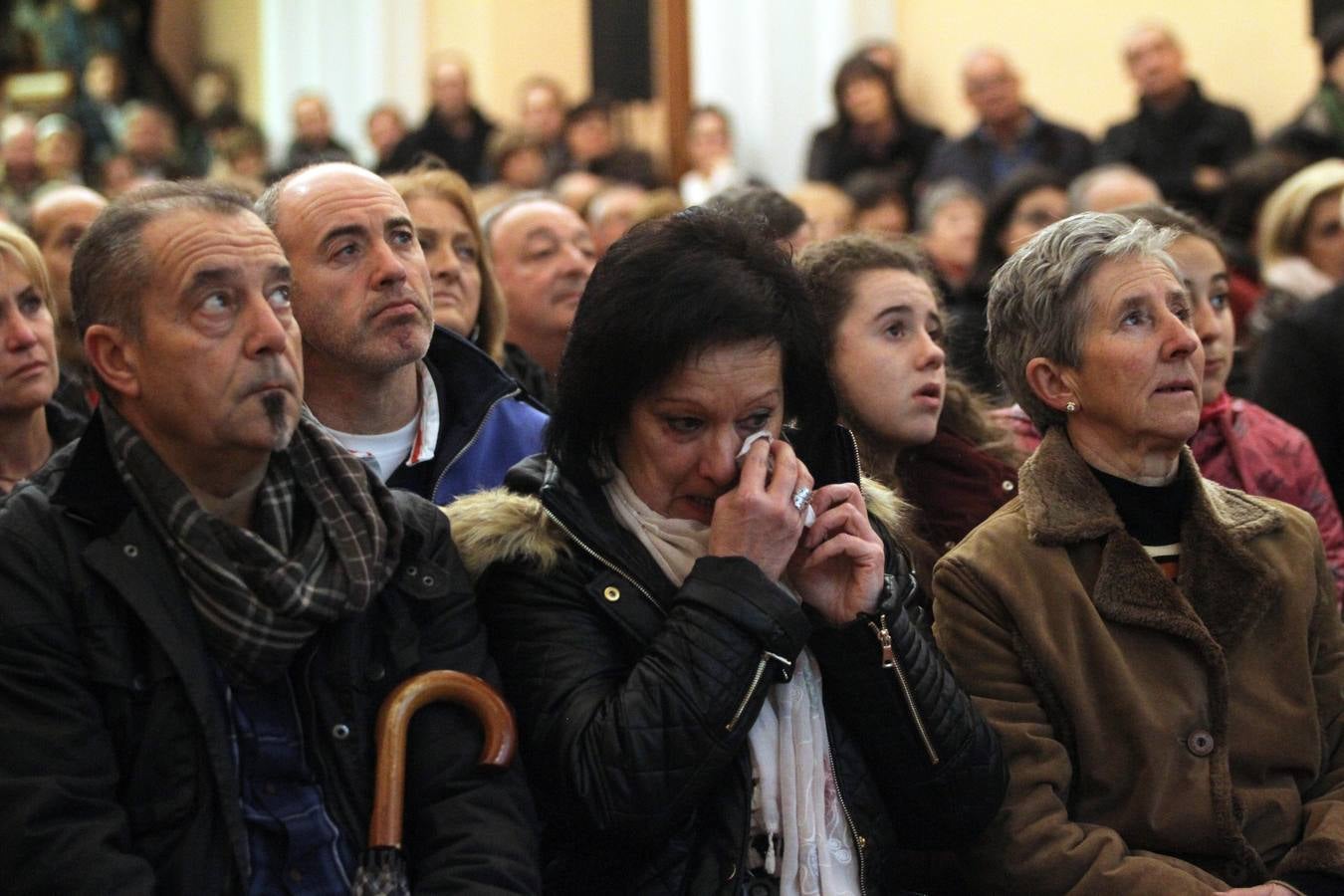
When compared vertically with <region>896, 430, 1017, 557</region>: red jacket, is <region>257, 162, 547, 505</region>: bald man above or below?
above

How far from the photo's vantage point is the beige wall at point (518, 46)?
573 inches

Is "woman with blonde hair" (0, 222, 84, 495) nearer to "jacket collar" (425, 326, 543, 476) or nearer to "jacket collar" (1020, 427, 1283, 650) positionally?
"jacket collar" (425, 326, 543, 476)

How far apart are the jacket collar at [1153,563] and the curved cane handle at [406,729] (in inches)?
37.5

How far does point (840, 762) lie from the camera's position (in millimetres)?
2807

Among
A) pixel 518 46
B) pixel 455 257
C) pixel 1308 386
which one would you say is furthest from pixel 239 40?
pixel 1308 386

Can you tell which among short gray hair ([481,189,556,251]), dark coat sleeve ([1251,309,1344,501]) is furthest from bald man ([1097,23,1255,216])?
short gray hair ([481,189,556,251])

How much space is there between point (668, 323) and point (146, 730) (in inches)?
36.1

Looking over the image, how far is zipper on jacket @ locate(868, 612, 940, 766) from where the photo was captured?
9.01 feet

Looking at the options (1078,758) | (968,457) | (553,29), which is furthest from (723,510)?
(553,29)

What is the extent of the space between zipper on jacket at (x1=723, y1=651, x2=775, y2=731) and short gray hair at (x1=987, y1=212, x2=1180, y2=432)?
2.79 ft

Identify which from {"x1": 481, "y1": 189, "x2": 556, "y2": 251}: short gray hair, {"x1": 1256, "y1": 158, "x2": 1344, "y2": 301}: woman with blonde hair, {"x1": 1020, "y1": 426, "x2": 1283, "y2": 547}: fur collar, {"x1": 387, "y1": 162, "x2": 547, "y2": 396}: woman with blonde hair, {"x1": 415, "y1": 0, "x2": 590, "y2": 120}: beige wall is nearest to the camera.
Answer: {"x1": 1020, "y1": 426, "x2": 1283, "y2": 547}: fur collar

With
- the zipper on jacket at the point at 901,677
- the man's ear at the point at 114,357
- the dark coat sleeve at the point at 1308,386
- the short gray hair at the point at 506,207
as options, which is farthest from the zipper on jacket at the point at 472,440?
the dark coat sleeve at the point at 1308,386

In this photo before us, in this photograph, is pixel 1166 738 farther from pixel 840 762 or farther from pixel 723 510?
pixel 723 510

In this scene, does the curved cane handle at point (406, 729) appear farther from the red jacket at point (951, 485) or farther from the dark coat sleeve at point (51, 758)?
the red jacket at point (951, 485)
